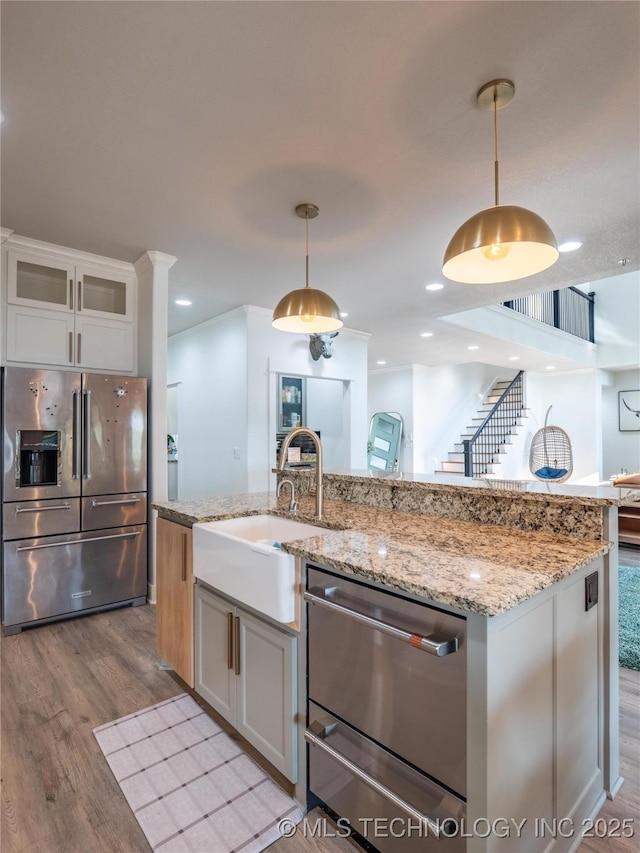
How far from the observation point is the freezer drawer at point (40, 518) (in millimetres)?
2926

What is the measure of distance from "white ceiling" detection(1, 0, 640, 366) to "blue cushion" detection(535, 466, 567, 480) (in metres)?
1.73

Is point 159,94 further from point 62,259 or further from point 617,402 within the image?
point 617,402

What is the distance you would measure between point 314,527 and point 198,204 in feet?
6.84

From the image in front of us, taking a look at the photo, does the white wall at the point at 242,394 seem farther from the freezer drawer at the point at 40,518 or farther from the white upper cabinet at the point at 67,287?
the freezer drawer at the point at 40,518

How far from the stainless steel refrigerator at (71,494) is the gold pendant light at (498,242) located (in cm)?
259

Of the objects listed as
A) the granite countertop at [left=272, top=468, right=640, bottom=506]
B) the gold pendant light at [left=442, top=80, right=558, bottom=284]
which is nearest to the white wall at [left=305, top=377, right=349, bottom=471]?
the granite countertop at [left=272, top=468, right=640, bottom=506]

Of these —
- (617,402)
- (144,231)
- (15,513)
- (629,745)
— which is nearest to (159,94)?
(144,231)

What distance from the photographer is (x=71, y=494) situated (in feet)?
10.3

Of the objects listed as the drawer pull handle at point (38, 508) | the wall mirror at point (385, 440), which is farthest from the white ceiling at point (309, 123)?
the wall mirror at point (385, 440)

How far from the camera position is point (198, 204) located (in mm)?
2713

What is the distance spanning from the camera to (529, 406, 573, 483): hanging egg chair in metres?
3.26

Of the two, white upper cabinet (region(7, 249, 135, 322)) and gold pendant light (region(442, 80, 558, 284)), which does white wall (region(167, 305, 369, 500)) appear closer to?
white upper cabinet (region(7, 249, 135, 322))

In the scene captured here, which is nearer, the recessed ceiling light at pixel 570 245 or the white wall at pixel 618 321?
the recessed ceiling light at pixel 570 245

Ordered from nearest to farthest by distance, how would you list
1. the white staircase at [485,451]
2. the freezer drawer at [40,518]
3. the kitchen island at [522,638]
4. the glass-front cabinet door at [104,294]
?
the kitchen island at [522,638]
the freezer drawer at [40,518]
the glass-front cabinet door at [104,294]
the white staircase at [485,451]
